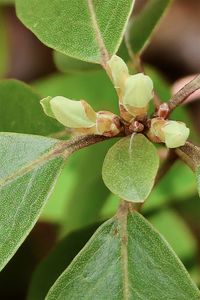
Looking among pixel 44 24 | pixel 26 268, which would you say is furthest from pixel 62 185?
pixel 44 24

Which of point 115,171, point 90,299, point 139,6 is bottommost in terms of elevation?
point 139,6

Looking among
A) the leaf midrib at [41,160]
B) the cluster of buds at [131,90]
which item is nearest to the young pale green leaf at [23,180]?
the leaf midrib at [41,160]

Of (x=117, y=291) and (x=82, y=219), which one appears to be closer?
(x=117, y=291)

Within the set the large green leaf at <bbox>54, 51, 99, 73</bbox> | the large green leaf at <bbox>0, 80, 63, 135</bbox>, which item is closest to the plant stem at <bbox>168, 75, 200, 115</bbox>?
the large green leaf at <bbox>0, 80, 63, 135</bbox>

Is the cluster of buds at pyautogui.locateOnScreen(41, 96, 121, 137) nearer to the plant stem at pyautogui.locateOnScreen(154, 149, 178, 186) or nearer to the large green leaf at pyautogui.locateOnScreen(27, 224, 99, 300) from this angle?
the plant stem at pyautogui.locateOnScreen(154, 149, 178, 186)

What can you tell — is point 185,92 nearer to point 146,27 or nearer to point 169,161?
point 169,161

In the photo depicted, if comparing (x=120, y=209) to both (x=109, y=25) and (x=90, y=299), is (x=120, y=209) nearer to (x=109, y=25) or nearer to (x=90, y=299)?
(x=90, y=299)

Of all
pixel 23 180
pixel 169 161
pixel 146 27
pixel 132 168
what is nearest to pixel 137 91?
pixel 132 168
